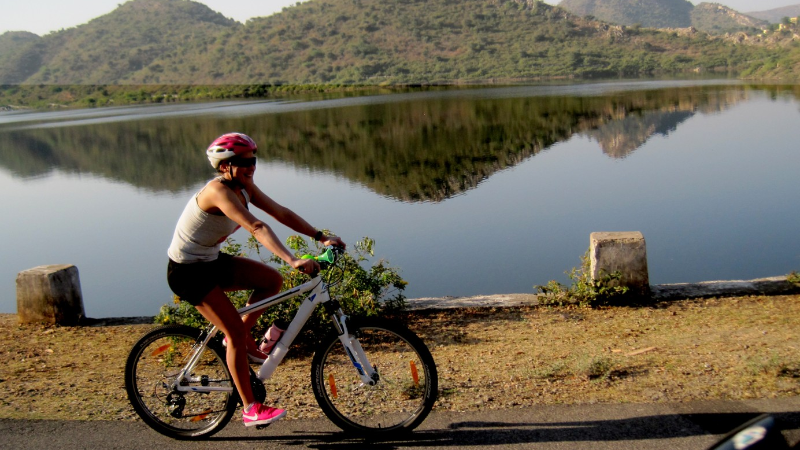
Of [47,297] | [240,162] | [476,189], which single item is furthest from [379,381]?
[476,189]

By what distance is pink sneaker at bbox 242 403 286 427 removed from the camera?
161 inches

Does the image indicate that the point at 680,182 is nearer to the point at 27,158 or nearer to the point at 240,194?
the point at 240,194

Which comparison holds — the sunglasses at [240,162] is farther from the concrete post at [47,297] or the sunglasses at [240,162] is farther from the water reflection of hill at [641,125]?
the water reflection of hill at [641,125]

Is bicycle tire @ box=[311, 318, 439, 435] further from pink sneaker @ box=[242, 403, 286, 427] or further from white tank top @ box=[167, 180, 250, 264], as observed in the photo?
white tank top @ box=[167, 180, 250, 264]

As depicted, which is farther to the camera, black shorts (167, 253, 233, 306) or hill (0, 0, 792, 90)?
hill (0, 0, 792, 90)

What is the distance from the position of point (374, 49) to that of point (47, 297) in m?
127

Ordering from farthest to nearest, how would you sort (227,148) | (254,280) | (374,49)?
(374,49)
(254,280)
(227,148)

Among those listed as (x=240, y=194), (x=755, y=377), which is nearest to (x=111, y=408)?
(x=240, y=194)

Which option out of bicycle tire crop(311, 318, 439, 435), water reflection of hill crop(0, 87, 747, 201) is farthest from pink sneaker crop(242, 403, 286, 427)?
water reflection of hill crop(0, 87, 747, 201)

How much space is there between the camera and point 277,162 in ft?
82.1

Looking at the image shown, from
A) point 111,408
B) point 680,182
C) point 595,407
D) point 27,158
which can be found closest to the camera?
point 595,407

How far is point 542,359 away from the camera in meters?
5.43

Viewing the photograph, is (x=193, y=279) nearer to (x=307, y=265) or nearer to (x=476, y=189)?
(x=307, y=265)

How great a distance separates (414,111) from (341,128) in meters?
9.00
